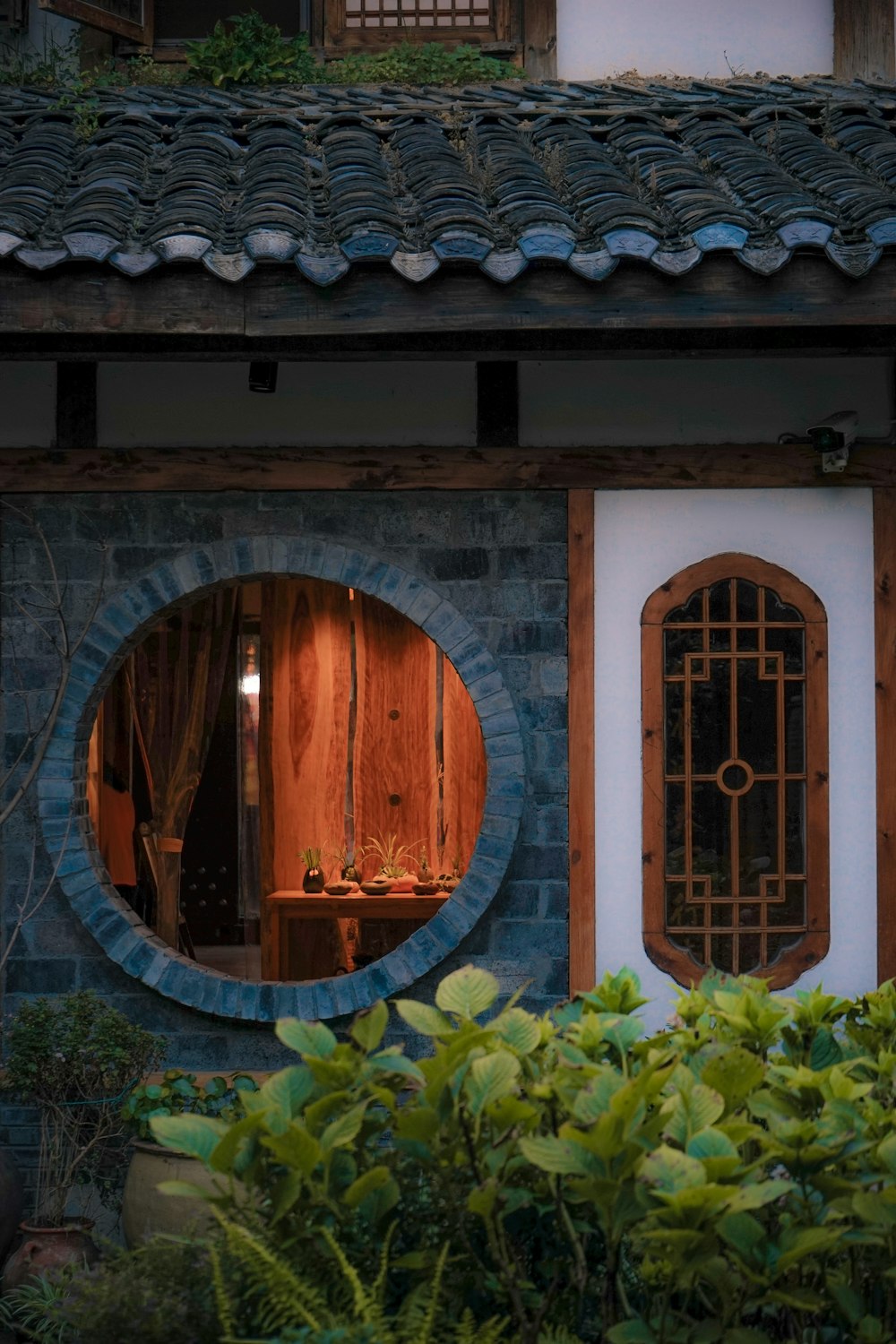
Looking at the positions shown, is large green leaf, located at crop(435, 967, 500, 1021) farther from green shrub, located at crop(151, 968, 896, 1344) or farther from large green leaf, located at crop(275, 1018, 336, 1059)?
large green leaf, located at crop(275, 1018, 336, 1059)

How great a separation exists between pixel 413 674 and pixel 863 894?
13.1ft

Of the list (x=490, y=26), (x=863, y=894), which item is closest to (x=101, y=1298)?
(x=863, y=894)

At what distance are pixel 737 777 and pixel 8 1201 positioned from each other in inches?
110

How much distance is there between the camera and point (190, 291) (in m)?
4.11

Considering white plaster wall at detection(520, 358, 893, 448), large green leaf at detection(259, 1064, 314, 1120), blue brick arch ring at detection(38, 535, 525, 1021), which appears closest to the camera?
large green leaf at detection(259, 1064, 314, 1120)

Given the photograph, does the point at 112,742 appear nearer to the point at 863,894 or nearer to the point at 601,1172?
the point at 863,894

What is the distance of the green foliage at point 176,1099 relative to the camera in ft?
14.9

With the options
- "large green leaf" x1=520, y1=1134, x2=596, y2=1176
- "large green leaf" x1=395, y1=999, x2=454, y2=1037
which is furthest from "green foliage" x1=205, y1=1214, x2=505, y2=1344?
"large green leaf" x1=395, y1=999, x2=454, y2=1037

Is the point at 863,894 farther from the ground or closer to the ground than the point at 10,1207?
farther from the ground

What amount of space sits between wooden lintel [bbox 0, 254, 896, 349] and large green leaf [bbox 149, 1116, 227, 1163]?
2.44 meters

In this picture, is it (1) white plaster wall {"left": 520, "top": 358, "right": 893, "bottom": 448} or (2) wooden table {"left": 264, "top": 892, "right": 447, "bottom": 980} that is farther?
(2) wooden table {"left": 264, "top": 892, "right": 447, "bottom": 980}

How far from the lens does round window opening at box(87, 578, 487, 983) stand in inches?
326

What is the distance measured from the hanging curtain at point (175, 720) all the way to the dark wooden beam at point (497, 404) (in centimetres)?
329

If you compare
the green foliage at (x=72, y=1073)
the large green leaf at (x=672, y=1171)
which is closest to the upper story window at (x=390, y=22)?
the green foliage at (x=72, y=1073)
